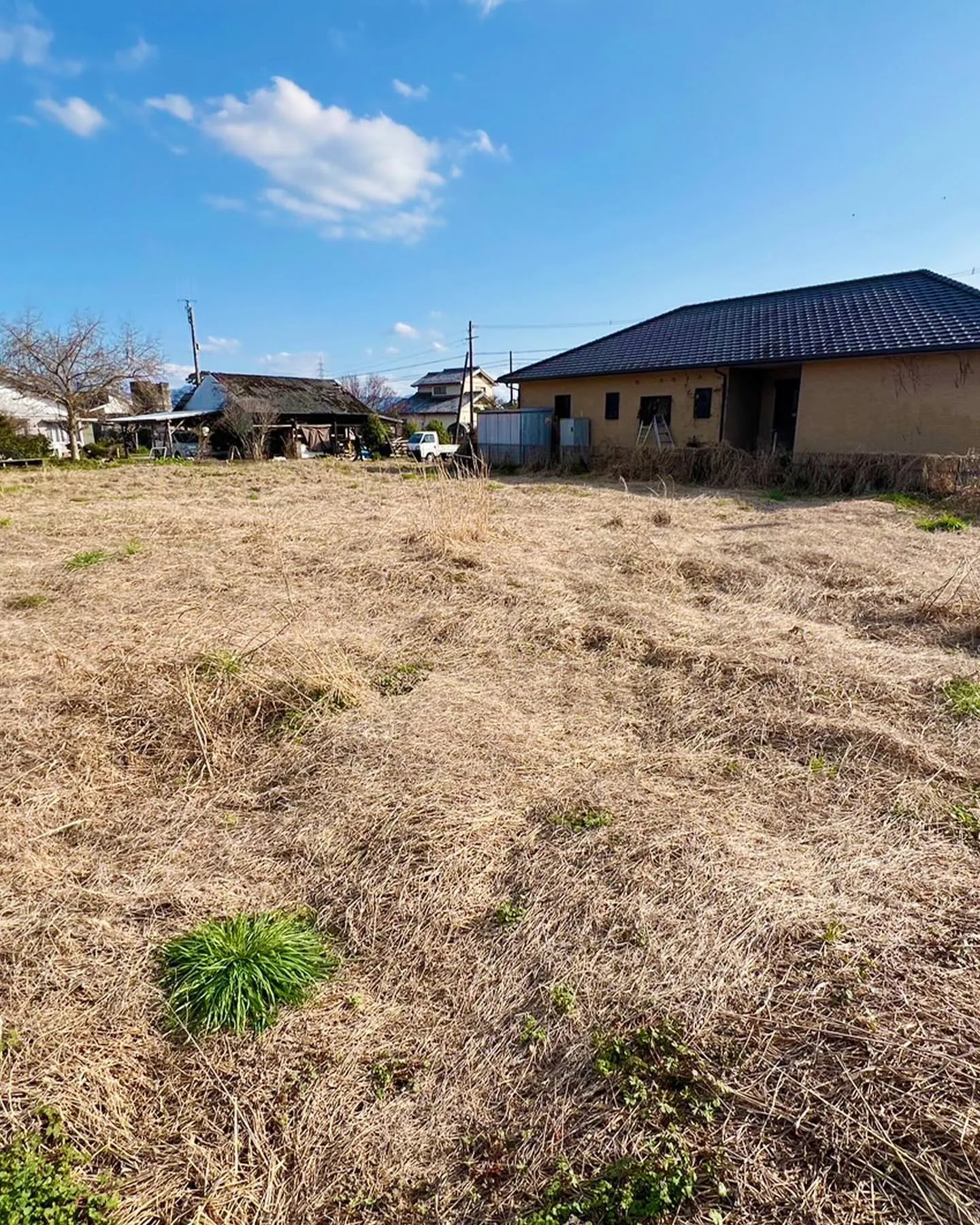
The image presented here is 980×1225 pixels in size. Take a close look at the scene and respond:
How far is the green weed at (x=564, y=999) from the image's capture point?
6.32 ft

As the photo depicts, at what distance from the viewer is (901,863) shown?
2.42 metres

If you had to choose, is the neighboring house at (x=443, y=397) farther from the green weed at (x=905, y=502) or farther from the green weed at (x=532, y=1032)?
the green weed at (x=532, y=1032)

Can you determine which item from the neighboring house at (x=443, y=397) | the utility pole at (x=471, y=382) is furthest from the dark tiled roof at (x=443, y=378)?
the utility pole at (x=471, y=382)

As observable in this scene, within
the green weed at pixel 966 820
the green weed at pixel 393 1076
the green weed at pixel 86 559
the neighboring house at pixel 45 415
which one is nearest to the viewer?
the green weed at pixel 393 1076

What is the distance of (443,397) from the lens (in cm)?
5547

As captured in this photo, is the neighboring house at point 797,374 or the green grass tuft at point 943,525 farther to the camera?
the neighboring house at point 797,374

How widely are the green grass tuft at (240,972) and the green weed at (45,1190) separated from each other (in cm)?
38

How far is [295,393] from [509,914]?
101 ft

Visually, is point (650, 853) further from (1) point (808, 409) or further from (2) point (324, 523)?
(1) point (808, 409)

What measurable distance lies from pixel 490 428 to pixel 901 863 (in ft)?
59.8

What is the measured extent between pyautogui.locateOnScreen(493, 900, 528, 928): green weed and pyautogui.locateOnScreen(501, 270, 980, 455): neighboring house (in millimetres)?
14157

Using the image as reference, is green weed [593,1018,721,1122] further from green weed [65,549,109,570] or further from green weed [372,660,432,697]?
green weed [65,549,109,570]

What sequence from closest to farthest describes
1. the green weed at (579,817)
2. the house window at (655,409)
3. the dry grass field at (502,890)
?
the dry grass field at (502,890)
the green weed at (579,817)
the house window at (655,409)

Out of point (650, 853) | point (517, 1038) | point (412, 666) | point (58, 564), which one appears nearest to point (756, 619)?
point (412, 666)
